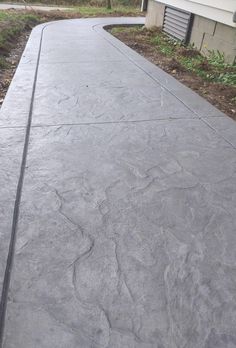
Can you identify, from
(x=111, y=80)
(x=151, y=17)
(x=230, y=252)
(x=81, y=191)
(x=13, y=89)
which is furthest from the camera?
(x=151, y=17)

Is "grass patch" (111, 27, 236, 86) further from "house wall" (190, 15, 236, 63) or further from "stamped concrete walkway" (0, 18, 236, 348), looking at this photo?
"stamped concrete walkway" (0, 18, 236, 348)

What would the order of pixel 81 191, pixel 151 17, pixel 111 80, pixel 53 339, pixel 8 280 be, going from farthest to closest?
pixel 151 17 < pixel 111 80 < pixel 81 191 < pixel 8 280 < pixel 53 339

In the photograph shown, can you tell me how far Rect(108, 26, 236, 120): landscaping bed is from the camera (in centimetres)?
406

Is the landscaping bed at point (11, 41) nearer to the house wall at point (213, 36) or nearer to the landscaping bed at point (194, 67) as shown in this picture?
the landscaping bed at point (194, 67)

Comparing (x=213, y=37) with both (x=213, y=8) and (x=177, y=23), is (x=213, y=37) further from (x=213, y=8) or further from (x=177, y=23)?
(x=177, y=23)

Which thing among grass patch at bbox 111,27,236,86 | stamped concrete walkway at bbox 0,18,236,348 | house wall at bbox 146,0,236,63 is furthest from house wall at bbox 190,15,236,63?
stamped concrete walkway at bbox 0,18,236,348

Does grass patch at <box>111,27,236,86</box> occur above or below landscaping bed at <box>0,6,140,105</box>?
above

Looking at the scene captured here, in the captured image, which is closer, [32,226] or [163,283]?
[163,283]

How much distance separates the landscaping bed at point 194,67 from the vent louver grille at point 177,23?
0.16 meters

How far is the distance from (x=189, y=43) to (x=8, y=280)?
6271mm

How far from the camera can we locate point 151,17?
28.8 feet

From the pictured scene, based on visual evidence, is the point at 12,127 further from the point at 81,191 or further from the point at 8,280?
the point at 8,280

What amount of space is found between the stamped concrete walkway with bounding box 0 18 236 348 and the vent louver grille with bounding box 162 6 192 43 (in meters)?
3.51

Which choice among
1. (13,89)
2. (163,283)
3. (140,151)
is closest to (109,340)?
(163,283)
